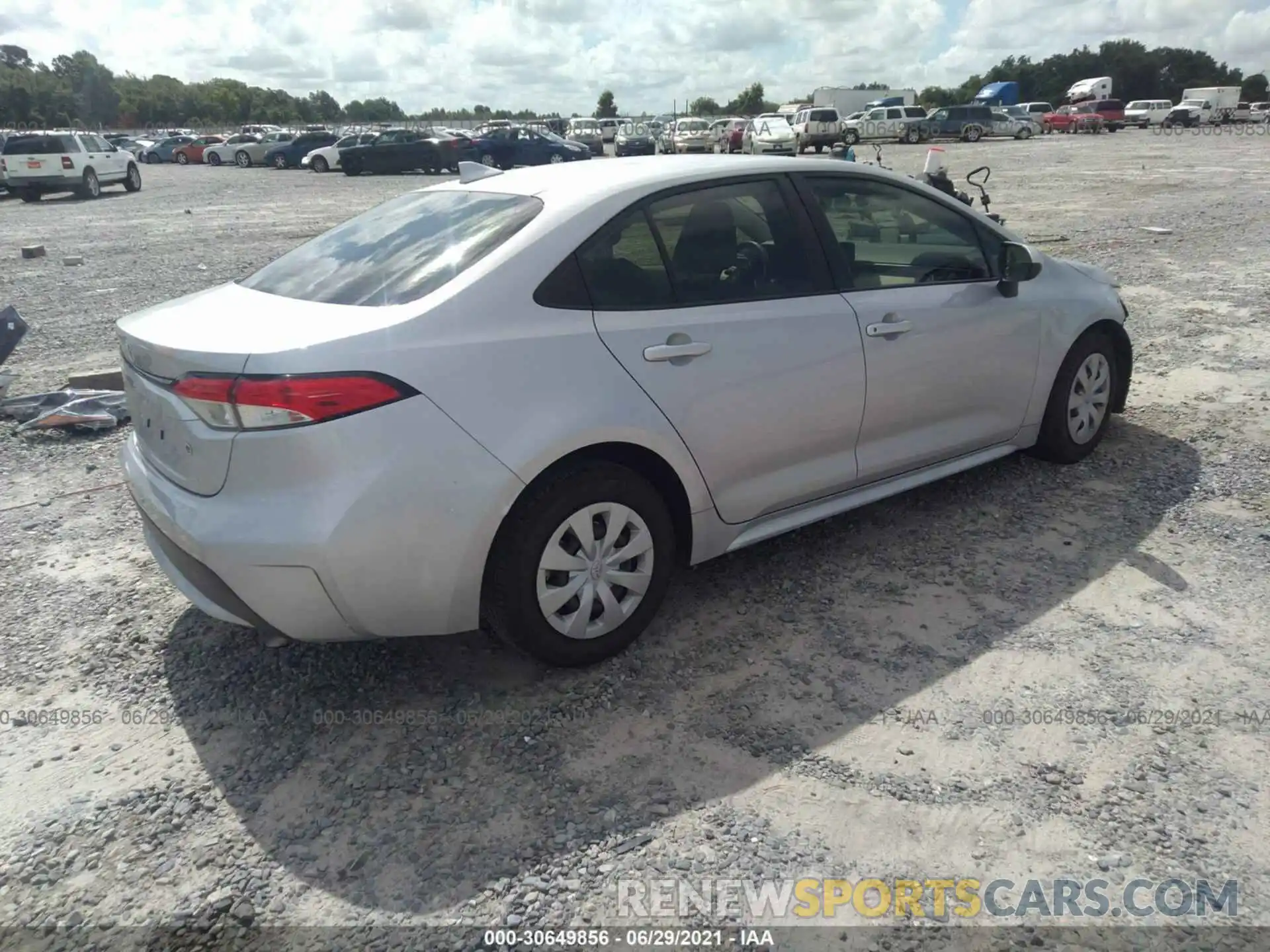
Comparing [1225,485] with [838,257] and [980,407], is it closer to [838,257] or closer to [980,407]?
[980,407]

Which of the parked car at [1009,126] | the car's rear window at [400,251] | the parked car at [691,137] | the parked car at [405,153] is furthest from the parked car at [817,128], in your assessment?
the car's rear window at [400,251]

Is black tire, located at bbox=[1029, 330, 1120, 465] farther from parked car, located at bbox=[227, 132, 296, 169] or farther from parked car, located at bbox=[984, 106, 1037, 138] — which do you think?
parked car, located at bbox=[984, 106, 1037, 138]

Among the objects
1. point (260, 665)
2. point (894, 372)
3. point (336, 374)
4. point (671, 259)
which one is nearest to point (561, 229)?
point (671, 259)

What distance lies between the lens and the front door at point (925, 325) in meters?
3.90

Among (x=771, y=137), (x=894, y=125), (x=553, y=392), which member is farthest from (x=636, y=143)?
(x=553, y=392)

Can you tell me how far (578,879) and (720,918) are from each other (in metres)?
0.37

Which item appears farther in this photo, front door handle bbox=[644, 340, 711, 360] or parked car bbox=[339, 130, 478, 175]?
parked car bbox=[339, 130, 478, 175]

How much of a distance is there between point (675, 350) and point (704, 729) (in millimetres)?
1264

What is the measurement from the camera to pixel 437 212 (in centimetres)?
355

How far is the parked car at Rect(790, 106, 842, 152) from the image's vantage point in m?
39.0

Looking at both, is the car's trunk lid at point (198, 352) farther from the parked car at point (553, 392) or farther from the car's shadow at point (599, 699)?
the car's shadow at point (599, 699)

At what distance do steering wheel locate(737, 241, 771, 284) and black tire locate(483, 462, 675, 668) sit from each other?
0.96 meters

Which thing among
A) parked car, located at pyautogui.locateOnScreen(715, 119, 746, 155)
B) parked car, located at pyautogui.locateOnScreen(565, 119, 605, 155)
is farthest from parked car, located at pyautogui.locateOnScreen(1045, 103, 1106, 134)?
parked car, located at pyautogui.locateOnScreen(565, 119, 605, 155)

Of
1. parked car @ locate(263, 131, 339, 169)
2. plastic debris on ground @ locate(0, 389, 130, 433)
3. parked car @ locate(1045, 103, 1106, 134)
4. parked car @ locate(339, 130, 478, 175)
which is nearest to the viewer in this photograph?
plastic debris on ground @ locate(0, 389, 130, 433)
